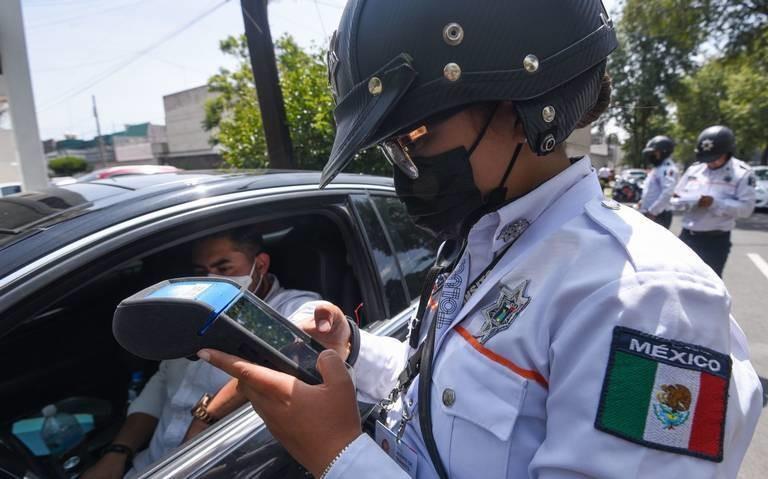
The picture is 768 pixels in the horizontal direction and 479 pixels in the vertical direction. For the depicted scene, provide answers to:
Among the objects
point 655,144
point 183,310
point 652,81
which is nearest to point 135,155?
point 652,81

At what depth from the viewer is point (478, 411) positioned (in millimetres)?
887

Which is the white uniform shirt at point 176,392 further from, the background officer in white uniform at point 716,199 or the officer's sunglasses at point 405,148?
the background officer in white uniform at point 716,199

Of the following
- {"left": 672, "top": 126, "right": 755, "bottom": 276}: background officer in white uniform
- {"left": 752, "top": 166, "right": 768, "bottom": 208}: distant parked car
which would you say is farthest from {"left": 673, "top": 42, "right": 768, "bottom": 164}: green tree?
{"left": 672, "top": 126, "right": 755, "bottom": 276}: background officer in white uniform

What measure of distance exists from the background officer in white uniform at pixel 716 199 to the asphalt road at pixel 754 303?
72 cm

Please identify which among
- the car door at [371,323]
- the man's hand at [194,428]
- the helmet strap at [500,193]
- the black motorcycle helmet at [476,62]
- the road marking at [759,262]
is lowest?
the road marking at [759,262]

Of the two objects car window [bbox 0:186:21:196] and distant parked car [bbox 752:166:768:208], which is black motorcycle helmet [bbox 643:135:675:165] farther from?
distant parked car [bbox 752:166:768:208]

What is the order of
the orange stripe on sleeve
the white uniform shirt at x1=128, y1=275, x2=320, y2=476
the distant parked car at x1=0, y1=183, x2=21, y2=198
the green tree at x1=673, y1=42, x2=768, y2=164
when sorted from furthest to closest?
1. the green tree at x1=673, y1=42, x2=768, y2=164
2. the distant parked car at x1=0, y1=183, x2=21, y2=198
3. the white uniform shirt at x1=128, y1=275, x2=320, y2=476
4. the orange stripe on sleeve

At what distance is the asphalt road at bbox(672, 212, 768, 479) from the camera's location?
287 centimetres

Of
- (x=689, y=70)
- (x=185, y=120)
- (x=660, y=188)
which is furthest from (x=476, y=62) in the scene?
(x=185, y=120)

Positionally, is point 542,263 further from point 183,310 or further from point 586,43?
point 183,310

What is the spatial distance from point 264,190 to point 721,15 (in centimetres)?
1738

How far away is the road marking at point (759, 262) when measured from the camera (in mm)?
7219

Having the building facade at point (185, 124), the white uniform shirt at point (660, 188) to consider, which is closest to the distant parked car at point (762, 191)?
the white uniform shirt at point (660, 188)

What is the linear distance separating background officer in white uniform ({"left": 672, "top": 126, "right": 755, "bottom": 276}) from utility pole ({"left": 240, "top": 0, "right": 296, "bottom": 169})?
14.9ft
